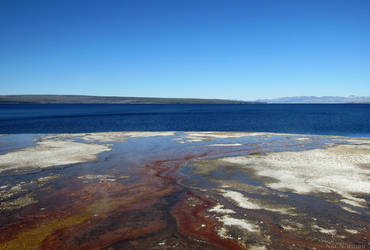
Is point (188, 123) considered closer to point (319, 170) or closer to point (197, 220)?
point (319, 170)

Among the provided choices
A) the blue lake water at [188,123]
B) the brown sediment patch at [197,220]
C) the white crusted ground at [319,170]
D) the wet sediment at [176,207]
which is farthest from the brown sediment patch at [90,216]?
the blue lake water at [188,123]

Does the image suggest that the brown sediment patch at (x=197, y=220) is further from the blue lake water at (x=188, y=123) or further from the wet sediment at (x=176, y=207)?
the blue lake water at (x=188, y=123)

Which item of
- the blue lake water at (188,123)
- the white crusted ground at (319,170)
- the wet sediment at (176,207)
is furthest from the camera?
the blue lake water at (188,123)

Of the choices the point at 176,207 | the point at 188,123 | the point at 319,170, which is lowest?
the point at 188,123

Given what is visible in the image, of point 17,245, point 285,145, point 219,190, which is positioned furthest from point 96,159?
point 285,145

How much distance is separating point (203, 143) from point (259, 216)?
65.0 ft

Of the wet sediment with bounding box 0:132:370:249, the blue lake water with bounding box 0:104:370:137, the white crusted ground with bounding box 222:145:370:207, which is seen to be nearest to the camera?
the wet sediment with bounding box 0:132:370:249

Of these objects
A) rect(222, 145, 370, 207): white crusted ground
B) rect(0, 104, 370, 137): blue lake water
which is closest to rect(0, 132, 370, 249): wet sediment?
rect(222, 145, 370, 207): white crusted ground

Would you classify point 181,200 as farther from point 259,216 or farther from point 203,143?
point 203,143

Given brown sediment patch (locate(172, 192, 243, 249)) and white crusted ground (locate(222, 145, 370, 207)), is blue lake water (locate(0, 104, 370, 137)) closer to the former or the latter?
white crusted ground (locate(222, 145, 370, 207))

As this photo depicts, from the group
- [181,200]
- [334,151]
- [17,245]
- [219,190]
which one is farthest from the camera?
[334,151]

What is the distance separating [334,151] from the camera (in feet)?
81.9

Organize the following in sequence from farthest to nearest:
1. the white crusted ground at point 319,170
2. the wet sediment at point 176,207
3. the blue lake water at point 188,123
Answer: the blue lake water at point 188,123, the white crusted ground at point 319,170, the wet sediment at point 176,207

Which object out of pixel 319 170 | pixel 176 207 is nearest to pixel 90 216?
pixel 176 207
